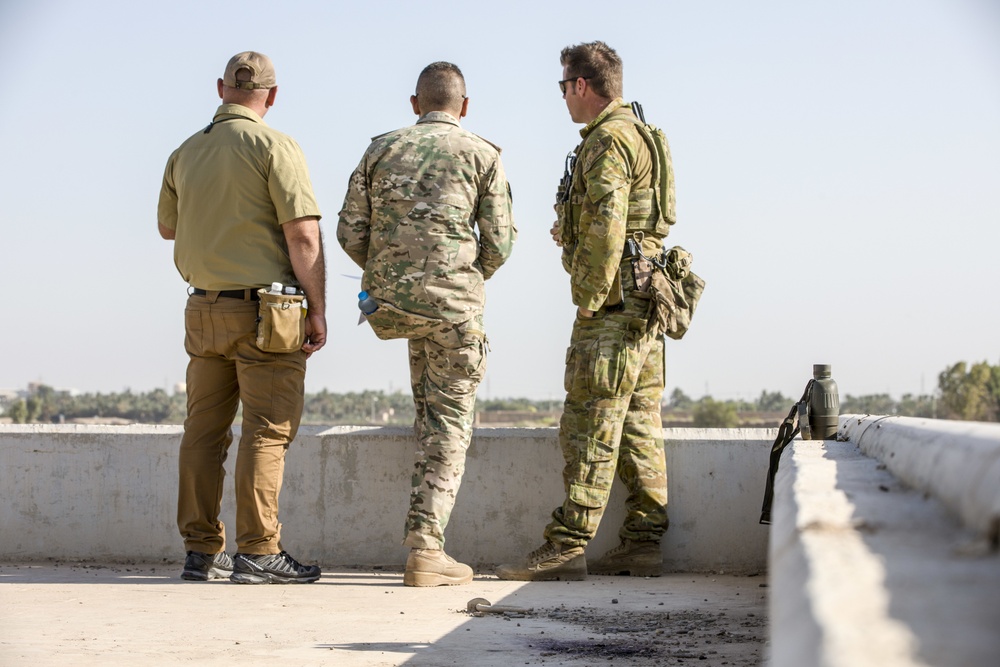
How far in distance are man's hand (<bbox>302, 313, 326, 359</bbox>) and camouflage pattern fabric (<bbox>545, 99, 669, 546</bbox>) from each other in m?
1.11

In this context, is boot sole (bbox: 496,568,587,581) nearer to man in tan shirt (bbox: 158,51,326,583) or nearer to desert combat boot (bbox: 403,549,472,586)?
desert combat boot (bbox: 403,549,472,586)

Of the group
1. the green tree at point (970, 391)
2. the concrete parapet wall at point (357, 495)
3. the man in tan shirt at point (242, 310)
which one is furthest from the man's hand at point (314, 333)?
the green tree at point (970, 391)

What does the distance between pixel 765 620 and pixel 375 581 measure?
1.81 m

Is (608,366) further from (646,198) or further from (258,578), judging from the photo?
(258,578)

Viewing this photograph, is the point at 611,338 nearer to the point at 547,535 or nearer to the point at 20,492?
the point at 547,535

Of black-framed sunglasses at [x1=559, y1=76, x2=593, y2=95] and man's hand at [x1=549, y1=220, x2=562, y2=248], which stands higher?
black-framed sunglasses at [x1=559, y1=76, x2=593, y2=95]

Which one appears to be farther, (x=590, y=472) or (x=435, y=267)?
(x=590, y=472)

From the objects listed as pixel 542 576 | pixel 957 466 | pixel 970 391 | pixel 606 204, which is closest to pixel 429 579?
pixel 542 576

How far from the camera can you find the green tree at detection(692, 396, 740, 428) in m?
93.1

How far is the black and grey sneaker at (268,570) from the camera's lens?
477 centimetres

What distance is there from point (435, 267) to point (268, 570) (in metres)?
1.46

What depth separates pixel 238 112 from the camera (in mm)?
5008

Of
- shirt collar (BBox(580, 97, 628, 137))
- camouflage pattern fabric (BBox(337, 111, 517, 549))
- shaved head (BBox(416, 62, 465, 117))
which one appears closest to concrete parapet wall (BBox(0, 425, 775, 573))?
camouflage pattern fabric (BBox(337, 111, 517, 549))

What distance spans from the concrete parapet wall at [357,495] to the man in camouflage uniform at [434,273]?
556 millimetres
